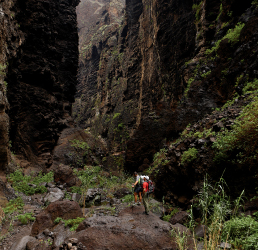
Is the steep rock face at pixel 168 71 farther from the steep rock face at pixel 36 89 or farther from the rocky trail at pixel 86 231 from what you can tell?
the steep rock face at pixel 36 89

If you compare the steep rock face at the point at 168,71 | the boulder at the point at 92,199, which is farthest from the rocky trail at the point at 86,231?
the steep rock face at the point at 168,71

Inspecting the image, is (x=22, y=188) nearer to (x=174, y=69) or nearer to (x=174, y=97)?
(x=174, y=97)

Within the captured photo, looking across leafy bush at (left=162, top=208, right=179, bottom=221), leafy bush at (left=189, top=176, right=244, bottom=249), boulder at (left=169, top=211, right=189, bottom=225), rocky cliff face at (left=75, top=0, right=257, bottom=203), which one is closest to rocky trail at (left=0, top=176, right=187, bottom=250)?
Result: leafy bush at (left=162, top=208, right=179, bottom=221)

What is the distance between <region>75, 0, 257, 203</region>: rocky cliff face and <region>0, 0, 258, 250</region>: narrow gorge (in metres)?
0.10

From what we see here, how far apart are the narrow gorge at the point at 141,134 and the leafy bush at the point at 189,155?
2.3 inches

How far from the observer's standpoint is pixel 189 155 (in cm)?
653

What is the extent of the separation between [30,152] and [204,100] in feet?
52.0

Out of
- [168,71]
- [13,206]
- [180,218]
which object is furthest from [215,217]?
[168,71]

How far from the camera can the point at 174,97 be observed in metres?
15.2

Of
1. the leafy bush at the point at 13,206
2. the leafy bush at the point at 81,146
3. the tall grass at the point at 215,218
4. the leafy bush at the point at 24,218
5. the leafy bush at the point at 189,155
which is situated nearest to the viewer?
the tall grass at the point at 215,218

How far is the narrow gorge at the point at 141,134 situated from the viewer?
14.2 feet

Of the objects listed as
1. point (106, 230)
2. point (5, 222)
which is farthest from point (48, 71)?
point (106, 230)

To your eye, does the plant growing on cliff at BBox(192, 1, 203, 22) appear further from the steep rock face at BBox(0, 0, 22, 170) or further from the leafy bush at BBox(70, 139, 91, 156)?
the leafy bush at BBox(70, 139, 91, 156)

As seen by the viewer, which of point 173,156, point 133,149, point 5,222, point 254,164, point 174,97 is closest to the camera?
point 254,164
